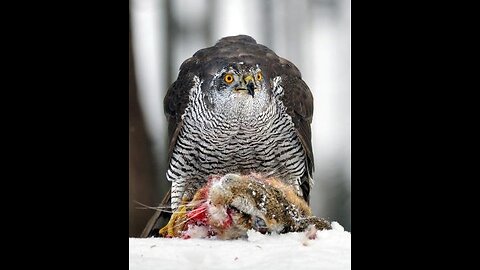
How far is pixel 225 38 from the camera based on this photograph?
2646 millimetres

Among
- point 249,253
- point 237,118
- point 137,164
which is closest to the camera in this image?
point 249,253

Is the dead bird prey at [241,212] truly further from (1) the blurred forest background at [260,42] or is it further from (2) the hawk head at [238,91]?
(2) the hawk head at [238,91]

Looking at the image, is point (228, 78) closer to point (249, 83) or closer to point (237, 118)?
point (249, 83)

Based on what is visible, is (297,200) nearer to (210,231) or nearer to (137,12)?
(210,231)

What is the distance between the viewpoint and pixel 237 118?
271cm

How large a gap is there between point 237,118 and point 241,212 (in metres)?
0.52

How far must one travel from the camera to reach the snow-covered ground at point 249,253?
2248 mm

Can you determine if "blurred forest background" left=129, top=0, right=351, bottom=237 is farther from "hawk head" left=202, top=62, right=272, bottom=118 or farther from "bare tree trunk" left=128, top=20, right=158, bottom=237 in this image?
"hawk head" left=202, top=62, right=272, bottom=118

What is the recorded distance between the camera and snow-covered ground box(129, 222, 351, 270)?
88.5 inches

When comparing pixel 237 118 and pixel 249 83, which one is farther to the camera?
pixel 237 118

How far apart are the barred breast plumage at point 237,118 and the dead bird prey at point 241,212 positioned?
0.54ft

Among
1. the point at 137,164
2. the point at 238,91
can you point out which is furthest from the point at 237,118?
the point at 137,164

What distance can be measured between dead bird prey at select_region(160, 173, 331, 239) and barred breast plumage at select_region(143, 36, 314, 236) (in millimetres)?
163

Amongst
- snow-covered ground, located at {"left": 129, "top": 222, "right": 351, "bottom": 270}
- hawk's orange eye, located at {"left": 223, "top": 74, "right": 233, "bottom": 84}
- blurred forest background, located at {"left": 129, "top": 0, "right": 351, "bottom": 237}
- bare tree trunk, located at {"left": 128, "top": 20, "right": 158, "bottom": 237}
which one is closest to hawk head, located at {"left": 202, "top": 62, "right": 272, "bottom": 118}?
hawk's orange eye, located at {"left": 223, "top": 74, "right": 233, "bottom": 84}
